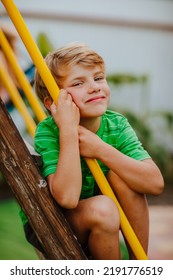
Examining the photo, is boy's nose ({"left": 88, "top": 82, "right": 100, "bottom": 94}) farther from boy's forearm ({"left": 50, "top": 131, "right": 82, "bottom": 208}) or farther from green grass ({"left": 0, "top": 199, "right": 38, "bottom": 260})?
green grass ({"left": 0, "top": 199, "right": 38, "bottom": 260})

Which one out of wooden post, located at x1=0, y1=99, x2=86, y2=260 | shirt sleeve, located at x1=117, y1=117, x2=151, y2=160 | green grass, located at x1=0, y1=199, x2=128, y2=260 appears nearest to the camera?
wooden post, located at x1=0, y1=99, x2=86, y2=260

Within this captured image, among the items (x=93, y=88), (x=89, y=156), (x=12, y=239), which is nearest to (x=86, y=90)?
(x=93, y=88)

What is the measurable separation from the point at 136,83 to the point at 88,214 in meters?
1.50

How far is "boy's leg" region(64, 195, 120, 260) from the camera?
88cm

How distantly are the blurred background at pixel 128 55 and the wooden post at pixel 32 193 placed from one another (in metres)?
0.72

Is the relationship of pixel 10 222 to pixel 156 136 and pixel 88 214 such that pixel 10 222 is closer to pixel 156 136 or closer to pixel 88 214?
pixel 156 136

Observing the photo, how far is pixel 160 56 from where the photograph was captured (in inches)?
78.5

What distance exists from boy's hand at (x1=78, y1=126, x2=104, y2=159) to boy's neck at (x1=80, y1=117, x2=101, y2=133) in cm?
5

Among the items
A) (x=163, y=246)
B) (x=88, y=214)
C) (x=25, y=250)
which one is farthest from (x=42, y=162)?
(x=25, y=250)

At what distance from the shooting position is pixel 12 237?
188 centimetres

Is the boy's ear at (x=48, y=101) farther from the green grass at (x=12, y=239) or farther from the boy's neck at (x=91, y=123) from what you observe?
the green grass at (x=12, y=239)

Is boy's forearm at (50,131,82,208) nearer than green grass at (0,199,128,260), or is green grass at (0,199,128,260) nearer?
boy's forearm at (50,131,82,208)

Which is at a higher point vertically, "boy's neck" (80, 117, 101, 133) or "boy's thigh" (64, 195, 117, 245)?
"boy's neck" (80, 117, 101, 133)

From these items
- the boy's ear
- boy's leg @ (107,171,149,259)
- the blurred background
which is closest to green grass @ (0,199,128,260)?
the blurred background
